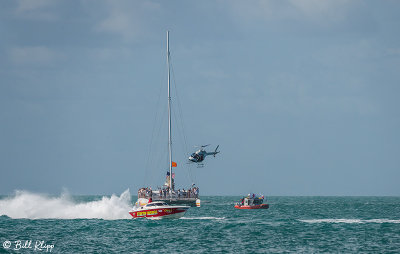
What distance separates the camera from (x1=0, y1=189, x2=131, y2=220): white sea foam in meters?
74.7

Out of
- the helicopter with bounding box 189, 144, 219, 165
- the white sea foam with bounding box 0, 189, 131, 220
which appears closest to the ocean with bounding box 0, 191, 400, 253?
the white sea foam with bounding box 0, 189, 131, 220

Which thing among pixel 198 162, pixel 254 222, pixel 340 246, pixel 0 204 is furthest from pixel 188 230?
pixel 198 162

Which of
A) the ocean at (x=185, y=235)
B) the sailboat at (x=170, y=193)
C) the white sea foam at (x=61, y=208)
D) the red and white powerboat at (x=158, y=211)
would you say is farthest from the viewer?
the sailboat at (x=170, y=193)

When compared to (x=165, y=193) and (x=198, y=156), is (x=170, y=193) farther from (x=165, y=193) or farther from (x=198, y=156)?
(x=198, y=156)

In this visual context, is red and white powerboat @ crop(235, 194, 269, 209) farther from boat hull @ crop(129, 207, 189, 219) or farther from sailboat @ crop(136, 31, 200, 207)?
boat hull @ crop(129, 207, 189, 219)

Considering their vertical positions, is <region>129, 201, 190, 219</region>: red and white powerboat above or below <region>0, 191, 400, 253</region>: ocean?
above

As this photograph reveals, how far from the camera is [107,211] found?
75125 mm

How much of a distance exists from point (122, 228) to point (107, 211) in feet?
56.1

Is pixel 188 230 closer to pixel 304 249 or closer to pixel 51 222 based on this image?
pixel 304 249

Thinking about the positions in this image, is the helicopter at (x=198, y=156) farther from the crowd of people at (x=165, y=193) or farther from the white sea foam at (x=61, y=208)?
the white sea foam at (x=61, y=208)

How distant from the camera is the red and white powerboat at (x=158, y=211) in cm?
6544

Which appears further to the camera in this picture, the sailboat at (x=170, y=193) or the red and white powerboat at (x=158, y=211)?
the sailboat at (x=170, y=193)

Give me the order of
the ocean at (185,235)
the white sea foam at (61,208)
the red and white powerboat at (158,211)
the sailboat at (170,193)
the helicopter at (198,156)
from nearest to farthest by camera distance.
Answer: the ocean at (185,235) → the red and white powerboat at (158,211) → the white sea foam at (61,208) → the sailboat at (170,193) → the helicopter at (198,156)

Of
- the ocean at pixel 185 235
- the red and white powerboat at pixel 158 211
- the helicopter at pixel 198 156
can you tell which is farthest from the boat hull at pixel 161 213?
the helicopter at pixel 198 156
